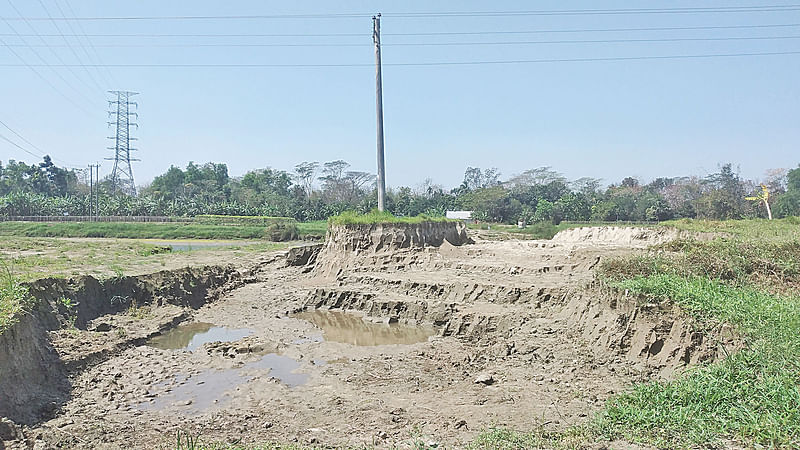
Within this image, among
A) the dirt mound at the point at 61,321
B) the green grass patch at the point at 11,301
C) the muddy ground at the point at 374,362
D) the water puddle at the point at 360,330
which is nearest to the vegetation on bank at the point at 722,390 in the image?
the muddy ground at the point at 374,362

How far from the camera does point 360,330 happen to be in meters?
15.0

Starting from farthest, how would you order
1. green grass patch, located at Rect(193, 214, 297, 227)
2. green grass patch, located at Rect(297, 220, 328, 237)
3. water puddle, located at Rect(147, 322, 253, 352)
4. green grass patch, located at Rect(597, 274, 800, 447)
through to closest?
1. green grass patch, located at Rect(193, 214, 297, 227)
2. green grass patch, located at Rect(297, 220, 328, 237)
3. water puddle, located at Rect(147, 322, 253, 352)
4. green grass patch, located at Rect(597, 274, 800, 447)

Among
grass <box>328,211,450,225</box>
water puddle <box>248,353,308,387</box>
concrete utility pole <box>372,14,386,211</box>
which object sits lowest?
water puddle <box>248,353,308,387</box>

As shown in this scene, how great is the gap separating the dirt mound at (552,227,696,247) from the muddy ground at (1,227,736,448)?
995cm

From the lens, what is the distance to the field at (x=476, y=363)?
20.9ft

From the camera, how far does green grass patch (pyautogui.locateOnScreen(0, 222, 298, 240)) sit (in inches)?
1908

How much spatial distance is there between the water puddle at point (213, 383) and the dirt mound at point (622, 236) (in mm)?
18819

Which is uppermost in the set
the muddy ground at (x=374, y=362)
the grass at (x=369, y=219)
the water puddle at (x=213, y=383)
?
the grass at (x=369, y=219)

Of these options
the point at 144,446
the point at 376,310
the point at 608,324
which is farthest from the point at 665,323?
the point at 376,310

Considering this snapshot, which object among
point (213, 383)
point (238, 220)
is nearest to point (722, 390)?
point (213, 383)

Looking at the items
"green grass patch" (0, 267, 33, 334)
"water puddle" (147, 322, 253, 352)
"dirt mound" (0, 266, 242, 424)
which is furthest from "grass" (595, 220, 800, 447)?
"water puddle" (147, 322, 253, 352)

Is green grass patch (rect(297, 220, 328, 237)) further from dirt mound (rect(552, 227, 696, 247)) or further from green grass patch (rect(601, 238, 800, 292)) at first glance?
green grass patch (rect(601, 238, 800, 292))

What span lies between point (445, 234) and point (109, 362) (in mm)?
16829

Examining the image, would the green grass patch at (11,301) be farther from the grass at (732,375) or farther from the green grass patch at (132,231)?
the green grass patch at (132,231)
